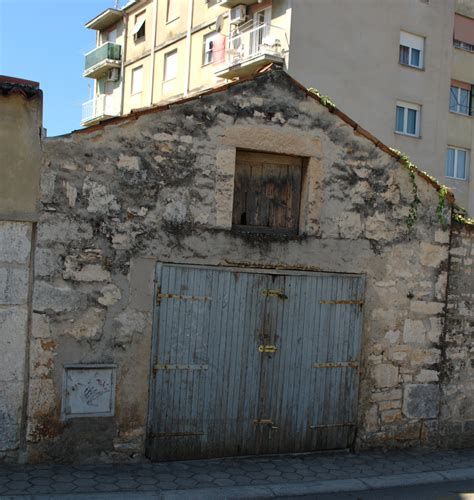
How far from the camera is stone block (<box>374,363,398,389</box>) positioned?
301 inches

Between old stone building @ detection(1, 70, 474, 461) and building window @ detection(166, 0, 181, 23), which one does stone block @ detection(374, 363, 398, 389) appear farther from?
building window @ detection(166, 0, 181, 23)

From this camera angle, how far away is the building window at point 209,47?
83.8 feet

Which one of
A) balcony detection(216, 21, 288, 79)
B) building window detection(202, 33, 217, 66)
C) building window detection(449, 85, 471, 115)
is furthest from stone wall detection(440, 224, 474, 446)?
building window detection(449, 85, 471, 115)

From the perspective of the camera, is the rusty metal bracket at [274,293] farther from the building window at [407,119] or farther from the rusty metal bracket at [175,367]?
the building window at [407,119]

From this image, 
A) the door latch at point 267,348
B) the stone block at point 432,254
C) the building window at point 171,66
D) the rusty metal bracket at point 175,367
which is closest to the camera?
the rusty metal bracket at point 175,367

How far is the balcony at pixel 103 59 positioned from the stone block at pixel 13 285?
2825cm

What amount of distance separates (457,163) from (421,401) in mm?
20271

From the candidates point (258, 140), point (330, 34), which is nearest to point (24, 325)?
point (258, 140)

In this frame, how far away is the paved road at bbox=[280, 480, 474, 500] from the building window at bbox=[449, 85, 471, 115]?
851 inches

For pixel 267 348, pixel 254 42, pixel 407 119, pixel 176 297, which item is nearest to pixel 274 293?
pixel 267 348

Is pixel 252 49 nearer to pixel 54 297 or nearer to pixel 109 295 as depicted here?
pixel 109 295

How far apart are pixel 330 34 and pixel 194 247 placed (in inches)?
689

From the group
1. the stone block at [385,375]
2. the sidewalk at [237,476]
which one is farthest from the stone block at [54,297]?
the stone block at [385,375]

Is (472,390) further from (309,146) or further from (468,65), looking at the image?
(468,65)
